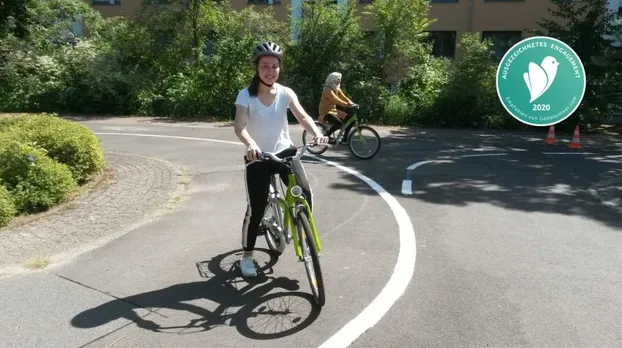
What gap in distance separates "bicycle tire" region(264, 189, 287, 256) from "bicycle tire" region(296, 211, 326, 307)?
21.7 inches

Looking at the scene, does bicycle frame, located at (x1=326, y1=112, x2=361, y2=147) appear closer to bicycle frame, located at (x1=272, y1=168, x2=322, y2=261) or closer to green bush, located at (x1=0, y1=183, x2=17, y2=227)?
green bush, located at (x1=0, y1=183, x2=17, y2=227)

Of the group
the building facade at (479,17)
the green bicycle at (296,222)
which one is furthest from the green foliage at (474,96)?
the green bicycle at (296,222)

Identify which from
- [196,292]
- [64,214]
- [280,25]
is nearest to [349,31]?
[280,25]

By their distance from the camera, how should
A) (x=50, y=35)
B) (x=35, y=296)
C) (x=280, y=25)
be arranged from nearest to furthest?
(x=35, y=296) < (x=280, y=25) < (x=50, y=35)

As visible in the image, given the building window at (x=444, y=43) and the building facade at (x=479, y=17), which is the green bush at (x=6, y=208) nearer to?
the building facade at (x=479, y=17)

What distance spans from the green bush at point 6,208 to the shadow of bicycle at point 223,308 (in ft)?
8.75

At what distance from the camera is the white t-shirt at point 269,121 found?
13.8ft

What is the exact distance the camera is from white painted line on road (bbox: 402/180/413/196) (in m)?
7.68

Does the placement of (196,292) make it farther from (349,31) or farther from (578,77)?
(349,31)

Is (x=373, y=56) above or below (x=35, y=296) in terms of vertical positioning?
above

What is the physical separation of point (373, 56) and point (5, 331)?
1716 cm

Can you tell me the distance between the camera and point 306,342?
139 inches

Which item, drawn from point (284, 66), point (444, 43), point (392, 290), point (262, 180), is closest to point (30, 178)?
point (262, 180)

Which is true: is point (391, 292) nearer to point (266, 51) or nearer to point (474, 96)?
point (266, 51)
